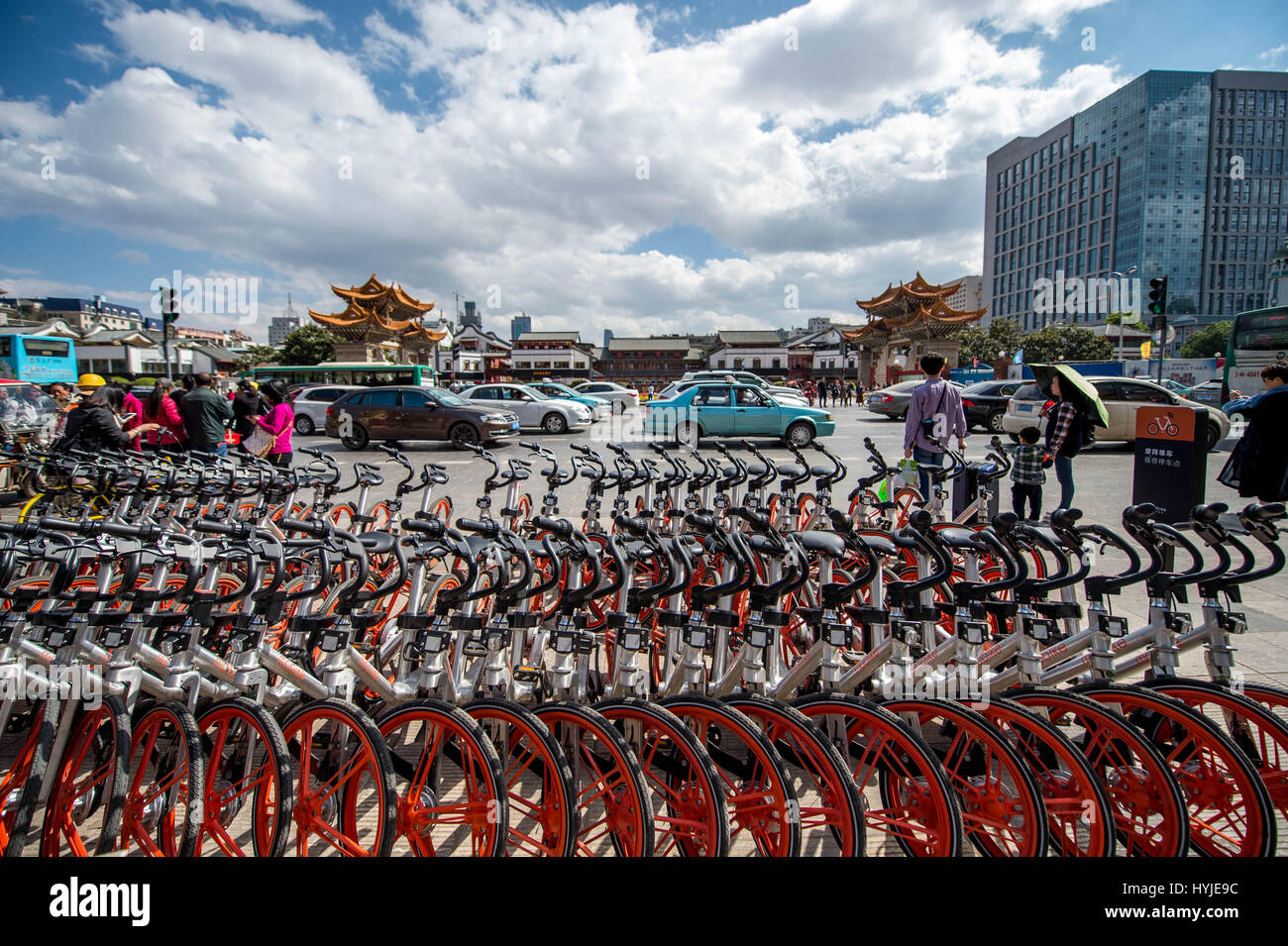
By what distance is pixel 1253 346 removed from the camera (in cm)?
1678

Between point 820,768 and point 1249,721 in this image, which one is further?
point 1249,721

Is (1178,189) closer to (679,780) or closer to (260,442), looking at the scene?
(260,442)

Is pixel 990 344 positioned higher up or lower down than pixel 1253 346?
higher up

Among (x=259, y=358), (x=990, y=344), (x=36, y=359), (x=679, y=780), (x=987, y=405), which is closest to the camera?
(x=679, y=780)

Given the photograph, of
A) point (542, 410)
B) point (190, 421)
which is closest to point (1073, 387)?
point (190, 421)

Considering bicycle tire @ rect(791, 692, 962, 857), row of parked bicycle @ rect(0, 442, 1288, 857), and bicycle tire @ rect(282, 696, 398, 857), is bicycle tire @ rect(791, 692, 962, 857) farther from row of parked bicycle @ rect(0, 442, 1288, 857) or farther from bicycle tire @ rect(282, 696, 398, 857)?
bicycle tire @ rect(282, 696, 398, 857)

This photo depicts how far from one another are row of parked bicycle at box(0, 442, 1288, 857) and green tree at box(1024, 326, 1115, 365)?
55.6 m

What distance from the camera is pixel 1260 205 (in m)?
78.8

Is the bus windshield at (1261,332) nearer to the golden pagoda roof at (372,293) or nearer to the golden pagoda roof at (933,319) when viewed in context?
the golden pagoda roof at (933,319)

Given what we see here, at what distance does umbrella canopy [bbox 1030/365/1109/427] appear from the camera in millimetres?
5324

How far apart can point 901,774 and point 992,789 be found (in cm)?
25

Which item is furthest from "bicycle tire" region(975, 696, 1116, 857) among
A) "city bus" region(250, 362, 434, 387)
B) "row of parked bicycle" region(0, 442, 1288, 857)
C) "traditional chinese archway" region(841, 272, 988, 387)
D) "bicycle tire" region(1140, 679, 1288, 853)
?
"traditional chinese archway" region(841, 272, 988, 387)
